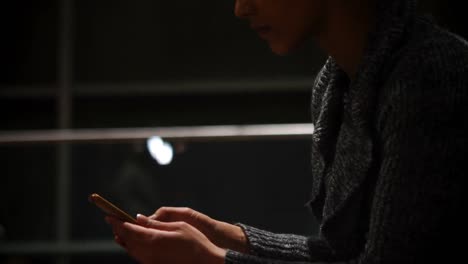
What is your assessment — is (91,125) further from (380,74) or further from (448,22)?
(380,74)

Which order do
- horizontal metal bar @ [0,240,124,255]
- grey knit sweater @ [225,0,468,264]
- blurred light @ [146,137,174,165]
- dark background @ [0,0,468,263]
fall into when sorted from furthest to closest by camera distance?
dark background @ [0,0,468,263], horizontal metal bar @ [0,240,124,255], blurred light @ [146,137,174,165], grey knit sweater @ [225,0,468,264]

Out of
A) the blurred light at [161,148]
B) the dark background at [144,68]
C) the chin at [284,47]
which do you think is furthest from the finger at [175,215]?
the dark background at [144,68]

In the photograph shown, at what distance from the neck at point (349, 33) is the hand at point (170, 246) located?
0.27 meters

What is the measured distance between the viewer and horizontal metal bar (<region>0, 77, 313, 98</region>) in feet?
14.1

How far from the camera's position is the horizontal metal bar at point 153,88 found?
14.1ft

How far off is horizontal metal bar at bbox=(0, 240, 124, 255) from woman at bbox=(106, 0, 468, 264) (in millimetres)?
2404

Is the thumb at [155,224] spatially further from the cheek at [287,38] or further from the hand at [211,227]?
the cheek at [287,38]

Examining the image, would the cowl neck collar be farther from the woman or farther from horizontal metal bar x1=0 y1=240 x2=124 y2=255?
horizontal metal bar x1=0 y1=240 x2=124 y2=255

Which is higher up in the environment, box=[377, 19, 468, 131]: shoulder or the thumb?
box=[377, 19, 468, 131]: shoulder

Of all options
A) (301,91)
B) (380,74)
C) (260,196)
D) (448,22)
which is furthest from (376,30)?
(301,91)

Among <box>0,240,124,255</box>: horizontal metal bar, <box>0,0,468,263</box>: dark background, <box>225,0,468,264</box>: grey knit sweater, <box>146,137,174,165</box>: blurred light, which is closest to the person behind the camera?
<box>225,0,468,264</box>: grey knit sweater

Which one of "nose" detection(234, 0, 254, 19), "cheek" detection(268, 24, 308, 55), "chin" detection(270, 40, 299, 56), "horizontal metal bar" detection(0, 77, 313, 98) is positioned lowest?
"chin" detection(270, 40, 299, 56)

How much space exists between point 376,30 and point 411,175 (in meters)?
0.18

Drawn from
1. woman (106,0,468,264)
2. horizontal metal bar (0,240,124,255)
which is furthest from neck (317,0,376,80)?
horizontal metal bar (0,240,124,255)
